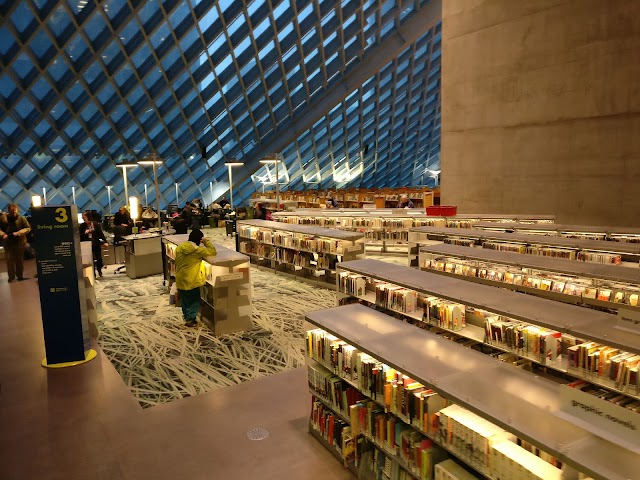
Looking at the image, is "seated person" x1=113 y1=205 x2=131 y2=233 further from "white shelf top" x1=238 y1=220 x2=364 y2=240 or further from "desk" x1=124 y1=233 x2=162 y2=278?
"white shelf top" x1=238 y1=220 x2=364 y2=240

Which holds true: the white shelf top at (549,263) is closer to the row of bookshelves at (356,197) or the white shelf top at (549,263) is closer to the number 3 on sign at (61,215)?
the number 3 on sign at (61,215)

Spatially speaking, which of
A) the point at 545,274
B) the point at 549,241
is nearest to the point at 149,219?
the point at 549,241

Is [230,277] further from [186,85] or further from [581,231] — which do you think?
[186,85]

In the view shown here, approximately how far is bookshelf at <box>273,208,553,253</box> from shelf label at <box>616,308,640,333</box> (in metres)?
8.54

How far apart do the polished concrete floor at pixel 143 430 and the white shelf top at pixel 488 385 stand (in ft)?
4.22

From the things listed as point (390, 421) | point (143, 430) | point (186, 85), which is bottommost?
point (143, 430)

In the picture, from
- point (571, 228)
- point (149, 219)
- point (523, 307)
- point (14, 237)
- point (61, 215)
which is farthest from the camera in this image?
point (149, 219)

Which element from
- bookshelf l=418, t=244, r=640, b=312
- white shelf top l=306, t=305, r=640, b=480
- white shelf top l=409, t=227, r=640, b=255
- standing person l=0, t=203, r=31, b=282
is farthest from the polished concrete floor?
standing person l=0, t=203, r=31, b=282

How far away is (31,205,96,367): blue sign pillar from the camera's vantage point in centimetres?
662

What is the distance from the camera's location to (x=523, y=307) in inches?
189

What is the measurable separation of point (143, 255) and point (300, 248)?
437 cm

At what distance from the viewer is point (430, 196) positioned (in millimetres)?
19281

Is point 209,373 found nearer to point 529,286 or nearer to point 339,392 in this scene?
point 339,392

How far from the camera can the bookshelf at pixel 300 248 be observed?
35.7 ft
